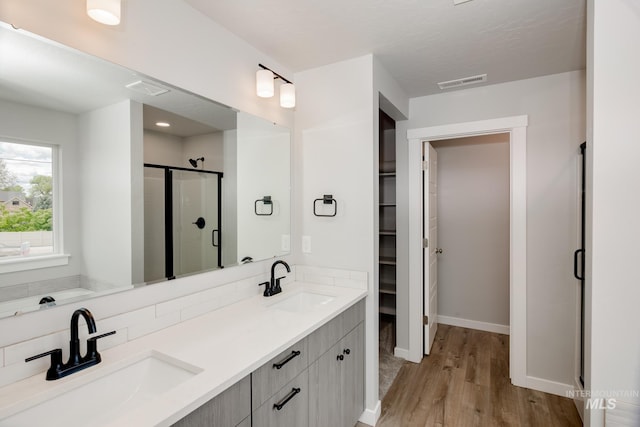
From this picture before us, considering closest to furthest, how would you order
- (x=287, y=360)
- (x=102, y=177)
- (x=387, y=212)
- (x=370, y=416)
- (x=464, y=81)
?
(x=102, y=177)
(x=287, y=360)
(x=370, y=416)
(x=464, y=81)
(x=387, y=212)

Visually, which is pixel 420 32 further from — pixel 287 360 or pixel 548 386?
pixel 548 386

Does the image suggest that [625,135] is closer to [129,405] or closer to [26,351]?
[129,405]

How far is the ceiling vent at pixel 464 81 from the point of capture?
251 centimetres

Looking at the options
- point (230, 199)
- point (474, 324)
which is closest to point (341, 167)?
point (230, 199)

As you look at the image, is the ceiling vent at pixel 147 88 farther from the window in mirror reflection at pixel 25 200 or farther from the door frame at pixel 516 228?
the door frame at pixel 516 228

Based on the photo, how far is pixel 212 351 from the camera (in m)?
1.25

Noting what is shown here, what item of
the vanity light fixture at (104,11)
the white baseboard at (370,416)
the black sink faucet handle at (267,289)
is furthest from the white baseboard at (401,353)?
the vanity light fixture at (104,11)

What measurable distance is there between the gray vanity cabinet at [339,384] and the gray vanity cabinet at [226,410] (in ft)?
1.55

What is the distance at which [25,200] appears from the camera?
1.08 metres

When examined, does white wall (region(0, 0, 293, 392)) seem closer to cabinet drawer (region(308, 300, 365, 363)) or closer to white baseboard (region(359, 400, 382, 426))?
cabinet drawer (region(308, 300, 365, 363))

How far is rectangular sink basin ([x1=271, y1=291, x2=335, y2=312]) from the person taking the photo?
6.71 feet

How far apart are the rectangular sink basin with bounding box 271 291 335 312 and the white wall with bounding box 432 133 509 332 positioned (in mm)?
2338

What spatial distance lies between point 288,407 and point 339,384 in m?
0.51

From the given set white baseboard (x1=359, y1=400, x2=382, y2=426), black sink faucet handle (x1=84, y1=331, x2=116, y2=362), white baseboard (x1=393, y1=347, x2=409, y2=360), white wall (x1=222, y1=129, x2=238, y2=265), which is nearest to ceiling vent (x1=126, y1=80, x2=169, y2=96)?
white wall (x1=222, y1=129, x2=238, y2=265)
